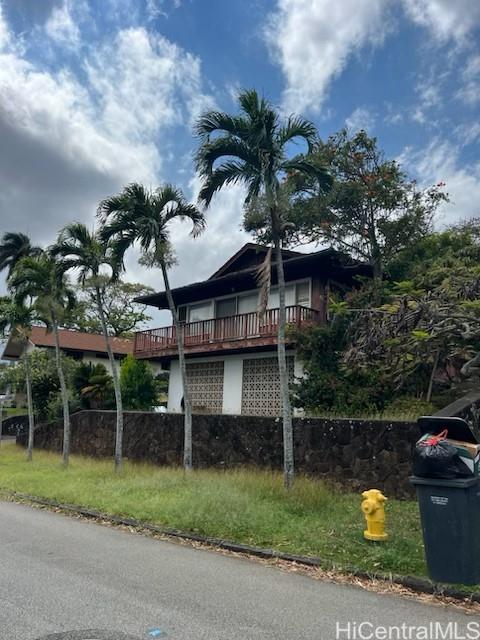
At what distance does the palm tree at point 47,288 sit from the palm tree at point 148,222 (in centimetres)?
345

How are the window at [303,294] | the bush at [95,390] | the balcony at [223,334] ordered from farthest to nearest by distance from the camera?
1. the bush at [95,390]
2. the window at [303,294]
3. the balcony at [223,334]

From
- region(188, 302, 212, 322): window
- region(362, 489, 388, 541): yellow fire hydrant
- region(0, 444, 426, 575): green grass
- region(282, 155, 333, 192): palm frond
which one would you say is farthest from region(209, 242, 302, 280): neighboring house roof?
region(362, 489, 388, 541): yellow fire hydrant

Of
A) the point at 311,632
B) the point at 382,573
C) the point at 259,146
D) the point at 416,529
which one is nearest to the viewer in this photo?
the point at 311,632

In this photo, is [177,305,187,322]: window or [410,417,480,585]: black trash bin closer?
[410,417,480,585]: black trash bin

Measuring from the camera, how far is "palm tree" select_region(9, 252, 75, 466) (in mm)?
16703

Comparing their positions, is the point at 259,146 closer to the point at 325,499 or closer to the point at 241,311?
the point at 325,499

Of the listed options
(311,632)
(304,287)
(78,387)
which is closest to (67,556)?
(311,632)

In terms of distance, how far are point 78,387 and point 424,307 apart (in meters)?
18.9

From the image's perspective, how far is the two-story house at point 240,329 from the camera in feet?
62.2

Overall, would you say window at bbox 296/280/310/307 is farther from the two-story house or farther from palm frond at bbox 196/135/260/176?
palm frond at bbox 196/135/260/176

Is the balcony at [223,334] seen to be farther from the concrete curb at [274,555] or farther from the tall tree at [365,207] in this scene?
the concrete curb at [274,555]

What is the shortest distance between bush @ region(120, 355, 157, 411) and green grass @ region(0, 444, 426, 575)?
10.6m

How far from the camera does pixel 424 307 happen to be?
852cm

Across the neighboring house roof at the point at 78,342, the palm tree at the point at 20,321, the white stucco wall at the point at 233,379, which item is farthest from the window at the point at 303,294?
the neighboring house roof at the point at 78,342
